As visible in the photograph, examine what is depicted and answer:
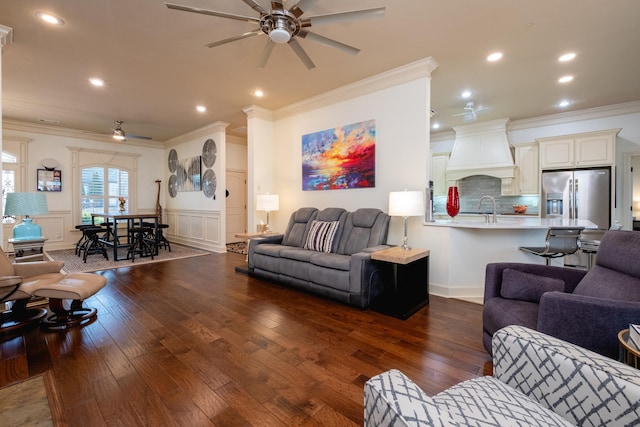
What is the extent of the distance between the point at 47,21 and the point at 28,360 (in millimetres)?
3084

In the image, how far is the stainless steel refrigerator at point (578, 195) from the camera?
16.0 ft

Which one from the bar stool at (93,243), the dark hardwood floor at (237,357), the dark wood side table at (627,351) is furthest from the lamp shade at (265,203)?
the dark wood side table at (627,351)

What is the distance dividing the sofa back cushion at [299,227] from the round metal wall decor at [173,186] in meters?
4.89

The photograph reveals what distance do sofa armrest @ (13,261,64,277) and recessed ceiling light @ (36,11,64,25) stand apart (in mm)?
2382

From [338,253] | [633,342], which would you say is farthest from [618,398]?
[338,253]

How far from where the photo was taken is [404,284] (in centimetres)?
296

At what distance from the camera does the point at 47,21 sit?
108 inches

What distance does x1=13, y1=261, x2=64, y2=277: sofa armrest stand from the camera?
273 centimetres

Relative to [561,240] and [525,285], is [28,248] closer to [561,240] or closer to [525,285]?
[525,285]

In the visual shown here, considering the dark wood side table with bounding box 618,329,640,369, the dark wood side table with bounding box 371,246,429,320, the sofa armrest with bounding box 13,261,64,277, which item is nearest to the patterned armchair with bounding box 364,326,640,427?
the dark wood side table with bounding box 618,329,640,369

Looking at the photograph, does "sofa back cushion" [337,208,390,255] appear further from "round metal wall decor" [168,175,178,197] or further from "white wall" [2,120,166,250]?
"white wall" [2,120,166,250]

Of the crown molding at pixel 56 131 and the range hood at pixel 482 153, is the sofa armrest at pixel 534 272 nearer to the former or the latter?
the range hood at pixel 482 153

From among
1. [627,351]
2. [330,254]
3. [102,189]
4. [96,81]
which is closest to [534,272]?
[627,351]

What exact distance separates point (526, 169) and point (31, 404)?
736cm
